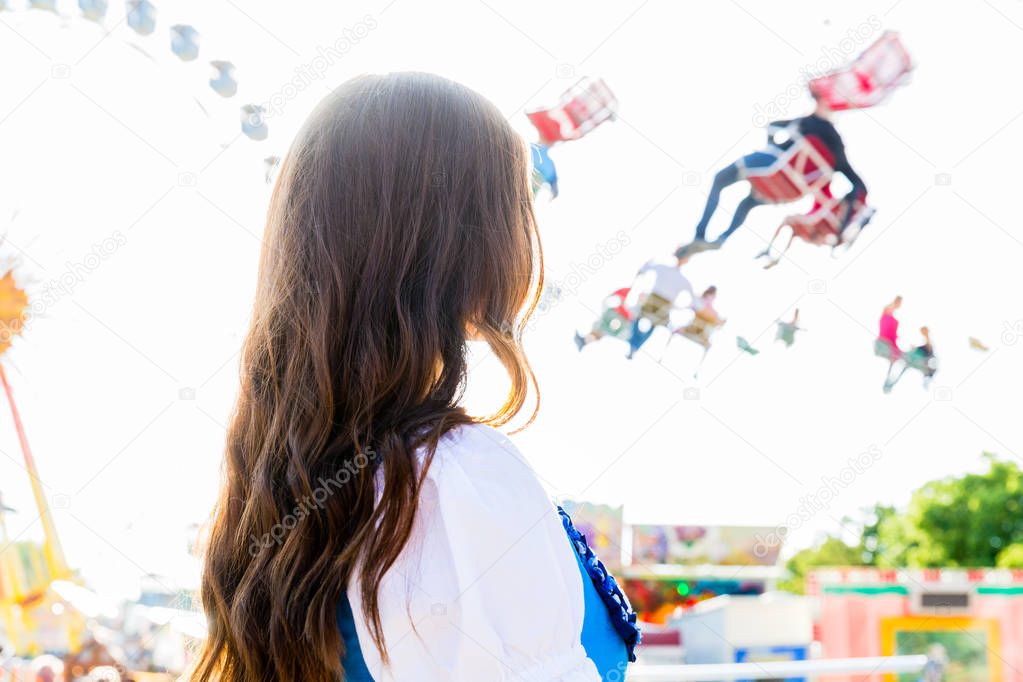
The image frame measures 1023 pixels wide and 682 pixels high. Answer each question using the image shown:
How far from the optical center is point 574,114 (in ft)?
5.86

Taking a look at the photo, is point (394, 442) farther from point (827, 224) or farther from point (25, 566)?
point (25, 566)

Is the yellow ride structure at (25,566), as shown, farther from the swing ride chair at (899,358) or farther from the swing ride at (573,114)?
the swing ride chair at (899,358)

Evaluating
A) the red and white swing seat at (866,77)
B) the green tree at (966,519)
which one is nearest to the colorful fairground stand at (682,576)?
the red and white swing seat at (866,77)

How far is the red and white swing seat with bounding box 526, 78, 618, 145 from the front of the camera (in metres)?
1.78

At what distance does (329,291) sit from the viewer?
66 cm

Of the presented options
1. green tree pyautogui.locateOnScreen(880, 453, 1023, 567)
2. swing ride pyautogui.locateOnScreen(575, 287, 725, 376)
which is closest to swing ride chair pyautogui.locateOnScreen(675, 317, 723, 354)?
swing ride pyautogui.locateOnScreen(575, 287, 725, 376)

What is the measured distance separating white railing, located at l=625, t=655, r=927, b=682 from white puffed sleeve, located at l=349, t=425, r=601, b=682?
107 centimetres

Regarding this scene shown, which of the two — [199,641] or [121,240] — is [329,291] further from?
[121,240]

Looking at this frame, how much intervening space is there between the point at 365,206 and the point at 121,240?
1247 mm

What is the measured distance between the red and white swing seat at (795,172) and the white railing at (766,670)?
917 millimetres

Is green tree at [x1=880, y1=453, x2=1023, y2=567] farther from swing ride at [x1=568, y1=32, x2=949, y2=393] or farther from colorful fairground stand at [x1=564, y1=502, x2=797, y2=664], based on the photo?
swing ride at [x1=568, y1=32, x2=949, y2=393]

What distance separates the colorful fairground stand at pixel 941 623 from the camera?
657cm

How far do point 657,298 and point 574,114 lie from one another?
420mm

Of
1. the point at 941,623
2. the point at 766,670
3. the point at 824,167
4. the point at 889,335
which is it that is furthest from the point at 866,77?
the point at 941,623
